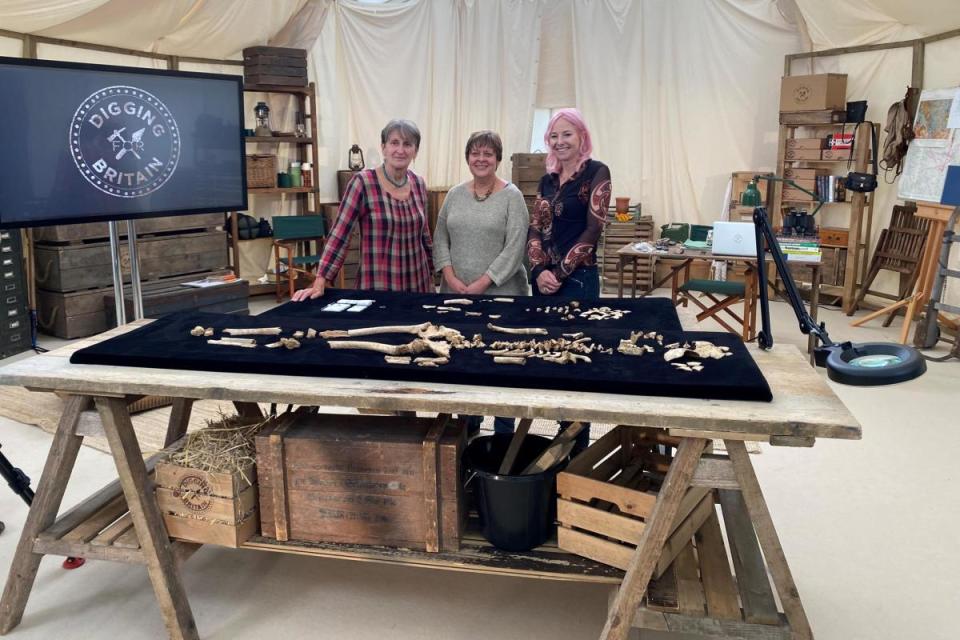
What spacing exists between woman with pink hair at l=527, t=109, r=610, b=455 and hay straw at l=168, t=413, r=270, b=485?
158 cm

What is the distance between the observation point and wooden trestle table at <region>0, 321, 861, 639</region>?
209 centimetres

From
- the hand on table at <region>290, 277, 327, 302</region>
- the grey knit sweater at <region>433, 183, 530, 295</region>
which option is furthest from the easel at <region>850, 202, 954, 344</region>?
the hand on table at <region>290, 277, 327, 302</region>

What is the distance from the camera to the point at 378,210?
3.73 metres

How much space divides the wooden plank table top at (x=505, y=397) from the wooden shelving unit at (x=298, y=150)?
5.33 m

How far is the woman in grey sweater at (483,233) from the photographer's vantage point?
3764 mm

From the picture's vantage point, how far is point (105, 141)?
371cm

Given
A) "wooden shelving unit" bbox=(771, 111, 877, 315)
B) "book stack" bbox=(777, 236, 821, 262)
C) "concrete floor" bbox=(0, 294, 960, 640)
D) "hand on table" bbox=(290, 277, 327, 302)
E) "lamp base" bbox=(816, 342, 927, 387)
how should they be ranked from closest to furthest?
"lamp base" bbox=(816, 342, 927, 387) → "concrete floor" bbox=(0, 294, 960, 640) → "hand on table" bbox=(290, 277, 327, 302) → "book stack" bbox=(777, 236, 821, 262) → "wooden shelving unit" bbox=(771, 111, 877, 315)

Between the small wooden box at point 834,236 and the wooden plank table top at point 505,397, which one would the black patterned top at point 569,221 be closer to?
the wooden plank table top at point 505,397

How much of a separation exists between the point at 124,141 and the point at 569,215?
2024 mm

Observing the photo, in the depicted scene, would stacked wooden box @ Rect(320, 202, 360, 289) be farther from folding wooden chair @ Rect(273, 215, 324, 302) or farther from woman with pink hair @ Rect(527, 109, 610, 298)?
woman with pink hair @ Rect(527, 109, 610, 298)

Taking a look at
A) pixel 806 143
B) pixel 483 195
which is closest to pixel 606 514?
pixel 483 195

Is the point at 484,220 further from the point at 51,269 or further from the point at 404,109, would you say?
the point at 404,109

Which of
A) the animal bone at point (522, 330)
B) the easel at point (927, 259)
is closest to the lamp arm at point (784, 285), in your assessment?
the animal bone at point (522, 330)

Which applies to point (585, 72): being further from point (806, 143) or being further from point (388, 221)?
point (388, 221)
